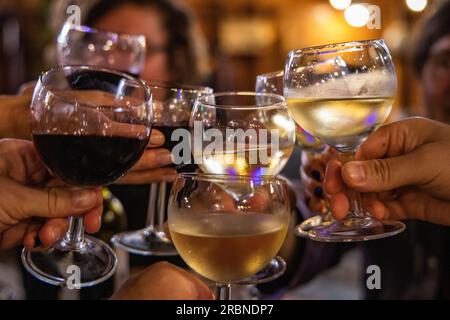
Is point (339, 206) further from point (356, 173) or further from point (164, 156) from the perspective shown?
point (164, 156)

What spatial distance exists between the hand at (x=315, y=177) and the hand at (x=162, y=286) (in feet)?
1.93

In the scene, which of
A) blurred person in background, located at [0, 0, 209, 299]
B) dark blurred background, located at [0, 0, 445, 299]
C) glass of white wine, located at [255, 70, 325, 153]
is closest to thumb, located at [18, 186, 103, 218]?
glass of white wine, located at [255, 70, 325, 153]

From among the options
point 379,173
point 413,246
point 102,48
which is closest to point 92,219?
point 379,173

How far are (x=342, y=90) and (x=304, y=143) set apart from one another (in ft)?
1.24

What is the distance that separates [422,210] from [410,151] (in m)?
0.19

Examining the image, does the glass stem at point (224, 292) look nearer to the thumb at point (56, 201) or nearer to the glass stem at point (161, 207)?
the thumb at point (56, 201)

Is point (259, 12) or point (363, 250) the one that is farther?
Result: point (259, 12)

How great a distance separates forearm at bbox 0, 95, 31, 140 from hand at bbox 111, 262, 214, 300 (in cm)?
66

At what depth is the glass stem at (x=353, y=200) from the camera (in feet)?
3.50

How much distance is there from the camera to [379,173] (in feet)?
3.09

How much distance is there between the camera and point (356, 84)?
91cm
